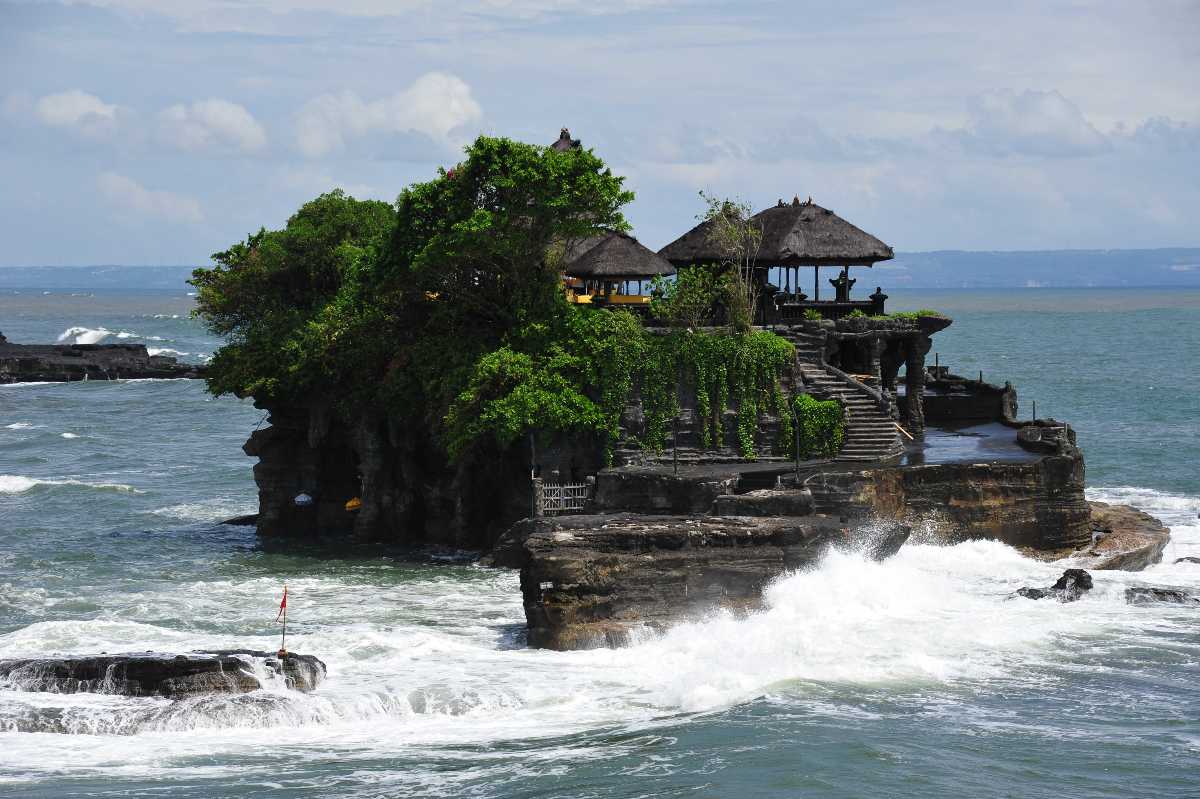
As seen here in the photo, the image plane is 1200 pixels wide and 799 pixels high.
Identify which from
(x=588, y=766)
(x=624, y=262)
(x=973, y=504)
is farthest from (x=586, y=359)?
(x=588, y=766)

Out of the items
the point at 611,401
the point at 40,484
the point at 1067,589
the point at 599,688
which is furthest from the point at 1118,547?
the point at 40,484

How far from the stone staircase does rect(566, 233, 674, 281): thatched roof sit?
15.6ft

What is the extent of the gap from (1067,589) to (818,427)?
856cm

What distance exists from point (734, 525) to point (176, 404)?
6963 cm

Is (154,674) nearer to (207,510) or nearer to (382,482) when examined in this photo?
(382,482)

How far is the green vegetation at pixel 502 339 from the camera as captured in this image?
44156 millimetres

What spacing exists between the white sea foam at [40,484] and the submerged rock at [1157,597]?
37777mm

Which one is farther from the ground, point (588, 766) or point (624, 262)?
point (624, 262)

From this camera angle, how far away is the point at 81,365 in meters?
120

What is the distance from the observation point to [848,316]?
48.9 metres

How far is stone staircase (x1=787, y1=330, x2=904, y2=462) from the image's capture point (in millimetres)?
44531

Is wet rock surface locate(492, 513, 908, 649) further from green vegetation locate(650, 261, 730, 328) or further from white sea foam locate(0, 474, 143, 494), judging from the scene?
white sea foam locate(0, 474, 143, 494)

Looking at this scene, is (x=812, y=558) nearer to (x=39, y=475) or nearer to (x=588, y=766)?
(x=588, y=766)

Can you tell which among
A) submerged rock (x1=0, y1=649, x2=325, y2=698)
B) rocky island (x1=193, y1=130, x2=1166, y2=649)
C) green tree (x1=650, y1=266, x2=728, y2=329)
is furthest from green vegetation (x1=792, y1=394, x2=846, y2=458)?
submerged rock (x1=0, y1=649, x2=325, y2=698)
